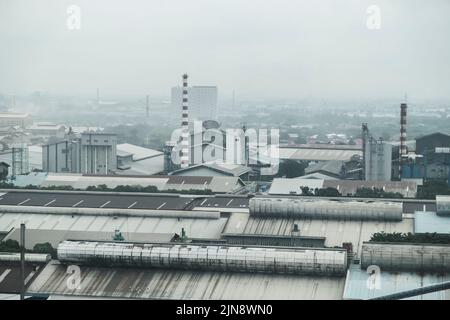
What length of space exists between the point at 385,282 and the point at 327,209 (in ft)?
5.17

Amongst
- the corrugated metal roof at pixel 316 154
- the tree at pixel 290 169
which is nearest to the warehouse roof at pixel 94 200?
the tree at pixel 290 169

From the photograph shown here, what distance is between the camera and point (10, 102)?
24.5 metres

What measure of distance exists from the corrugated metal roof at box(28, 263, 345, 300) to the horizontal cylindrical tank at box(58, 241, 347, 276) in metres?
0.03

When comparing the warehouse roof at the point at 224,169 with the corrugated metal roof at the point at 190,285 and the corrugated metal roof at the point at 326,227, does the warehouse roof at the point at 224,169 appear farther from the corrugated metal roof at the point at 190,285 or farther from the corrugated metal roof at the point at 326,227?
the corrugated metal roof at the point at 190,285

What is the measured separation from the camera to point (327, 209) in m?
5.73

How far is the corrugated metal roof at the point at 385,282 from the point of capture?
13.2 feet

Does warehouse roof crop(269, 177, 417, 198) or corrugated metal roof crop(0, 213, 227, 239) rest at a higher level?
corrugated metal roof crop(0, 213, 227, 239)

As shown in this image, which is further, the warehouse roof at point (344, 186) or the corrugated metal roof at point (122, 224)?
the warehouse roof at point (344, 186)

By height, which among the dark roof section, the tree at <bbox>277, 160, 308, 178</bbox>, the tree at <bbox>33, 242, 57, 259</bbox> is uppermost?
the tree at <bbox>33, 242, 57, 259</bbox>

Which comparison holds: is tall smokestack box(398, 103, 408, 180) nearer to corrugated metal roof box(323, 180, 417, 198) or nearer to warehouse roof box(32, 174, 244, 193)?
corrugated metal roof box(323, 180, 417, 198)

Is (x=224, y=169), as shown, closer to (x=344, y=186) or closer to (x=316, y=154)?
(x=344, y=186)

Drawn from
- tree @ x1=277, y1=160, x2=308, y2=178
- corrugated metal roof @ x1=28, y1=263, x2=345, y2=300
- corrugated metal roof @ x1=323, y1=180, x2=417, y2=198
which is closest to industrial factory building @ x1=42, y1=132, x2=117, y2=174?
tree @ x1=277, y1=160, x2=308, y2=178

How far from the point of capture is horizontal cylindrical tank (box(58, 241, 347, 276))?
4.27 m
